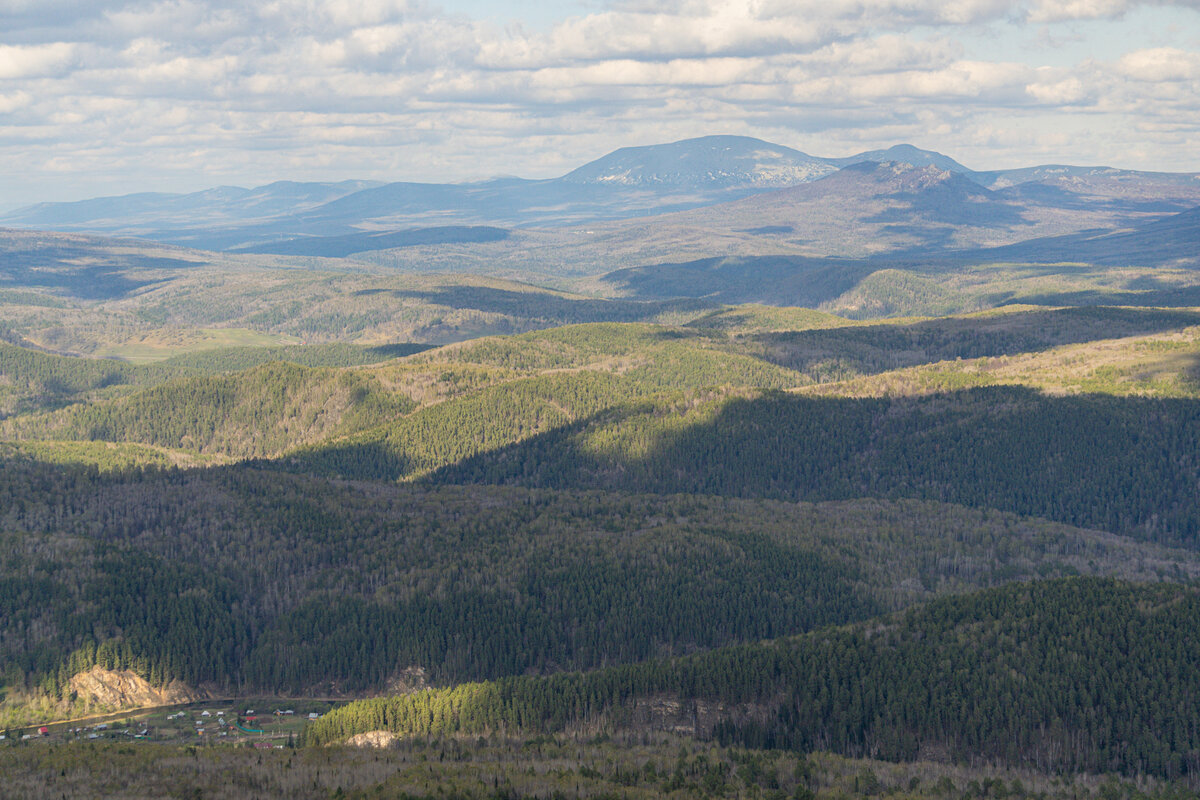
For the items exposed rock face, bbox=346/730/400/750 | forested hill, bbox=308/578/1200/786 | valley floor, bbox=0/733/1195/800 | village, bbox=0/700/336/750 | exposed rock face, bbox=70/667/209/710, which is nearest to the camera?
valley floor, bbox=0/733/1195/800

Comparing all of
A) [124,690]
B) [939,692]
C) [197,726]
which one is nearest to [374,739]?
[197,726]

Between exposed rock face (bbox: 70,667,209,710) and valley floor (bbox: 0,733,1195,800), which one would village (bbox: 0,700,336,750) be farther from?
valley floor (bbox: 0,733,1195,800)

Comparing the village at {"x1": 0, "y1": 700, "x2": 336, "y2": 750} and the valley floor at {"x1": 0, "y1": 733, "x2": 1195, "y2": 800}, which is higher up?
the valley floor at {"x1": 0, "y1": 733, "x2": 1195, "y2": 800}

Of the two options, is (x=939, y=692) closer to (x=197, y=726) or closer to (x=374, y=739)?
(x=374, y=739)

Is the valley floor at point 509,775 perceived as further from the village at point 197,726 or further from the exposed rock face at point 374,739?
the village at point 197,726

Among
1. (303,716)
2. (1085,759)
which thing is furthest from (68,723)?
(1085,759)

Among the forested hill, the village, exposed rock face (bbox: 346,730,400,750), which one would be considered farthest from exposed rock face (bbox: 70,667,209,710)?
exposed rock face (bbox: 346,730,400,750)
